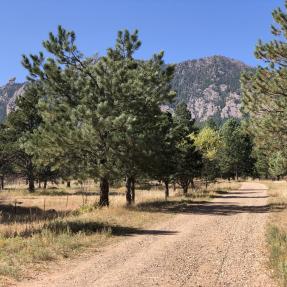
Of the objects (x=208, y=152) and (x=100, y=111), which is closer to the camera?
(x=100, y=111)

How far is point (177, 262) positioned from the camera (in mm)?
11641

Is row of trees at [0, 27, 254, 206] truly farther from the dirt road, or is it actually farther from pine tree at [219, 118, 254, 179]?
pine tree at [219, 118, 254, 179]

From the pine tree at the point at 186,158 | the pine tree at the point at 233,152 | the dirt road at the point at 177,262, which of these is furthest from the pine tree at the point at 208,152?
the dirt road at the point at 177,262

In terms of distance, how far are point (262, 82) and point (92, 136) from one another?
30.9ft

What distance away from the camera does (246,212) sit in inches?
1012

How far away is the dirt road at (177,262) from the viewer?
9.67m

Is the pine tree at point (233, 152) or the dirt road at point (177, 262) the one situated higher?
the pine tree at point (233, 152)

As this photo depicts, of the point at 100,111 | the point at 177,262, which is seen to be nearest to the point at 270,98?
the point at 100,111

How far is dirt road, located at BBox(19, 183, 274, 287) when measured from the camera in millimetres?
9672

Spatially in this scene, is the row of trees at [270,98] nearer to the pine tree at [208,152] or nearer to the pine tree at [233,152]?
the pine tree at [208,152]

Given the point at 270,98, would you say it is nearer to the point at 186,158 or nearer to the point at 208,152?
the point at 186,158

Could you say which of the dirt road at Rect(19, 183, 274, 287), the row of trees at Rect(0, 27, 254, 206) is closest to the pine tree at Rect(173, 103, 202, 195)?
the row of trees at Rect(0, 27, 254, 206)

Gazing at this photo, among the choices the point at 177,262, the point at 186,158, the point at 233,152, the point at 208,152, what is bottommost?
the point at 177,262

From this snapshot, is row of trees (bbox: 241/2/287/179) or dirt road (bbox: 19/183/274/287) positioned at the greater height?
row of trees (bbox: 241/2/287/179)
